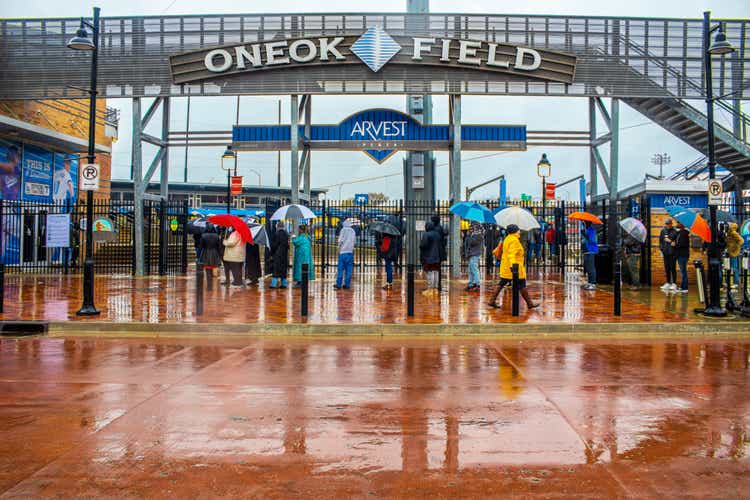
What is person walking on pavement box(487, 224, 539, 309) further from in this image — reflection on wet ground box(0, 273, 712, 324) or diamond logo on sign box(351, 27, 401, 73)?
diamond logo on sign box(351, 27, 401, 73)

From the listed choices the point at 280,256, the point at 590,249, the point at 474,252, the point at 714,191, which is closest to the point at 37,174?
the point at 280,256

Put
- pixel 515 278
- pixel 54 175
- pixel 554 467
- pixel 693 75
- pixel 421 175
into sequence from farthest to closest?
1. pixel 54 175
2. pixel 421 175
3. pixel 693 75
4. pixel 515 278
5. pixel 554 467

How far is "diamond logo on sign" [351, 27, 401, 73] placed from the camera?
62.2 ft

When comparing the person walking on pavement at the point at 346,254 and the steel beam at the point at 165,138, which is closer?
the person walking on pavement at the point at 346,254

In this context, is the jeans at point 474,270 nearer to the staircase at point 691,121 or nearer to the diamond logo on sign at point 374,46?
the diamond logo on sign at point 374,46

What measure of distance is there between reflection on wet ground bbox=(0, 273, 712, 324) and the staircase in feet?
20.2

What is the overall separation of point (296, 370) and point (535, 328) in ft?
15.7

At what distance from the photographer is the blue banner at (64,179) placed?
Answer: 2528 centimetres

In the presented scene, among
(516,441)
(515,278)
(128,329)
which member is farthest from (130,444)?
(515,278)

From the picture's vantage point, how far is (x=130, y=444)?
15.7 ft

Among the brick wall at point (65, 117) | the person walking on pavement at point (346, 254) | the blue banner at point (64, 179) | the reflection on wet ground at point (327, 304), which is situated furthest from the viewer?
the blue banner at point (64, 179)

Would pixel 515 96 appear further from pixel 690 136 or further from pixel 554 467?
pixel 554 467

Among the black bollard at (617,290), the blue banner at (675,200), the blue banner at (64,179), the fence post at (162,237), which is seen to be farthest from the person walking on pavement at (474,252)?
the blue banner at (64,179)

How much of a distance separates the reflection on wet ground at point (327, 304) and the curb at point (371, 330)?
0.34 metres
